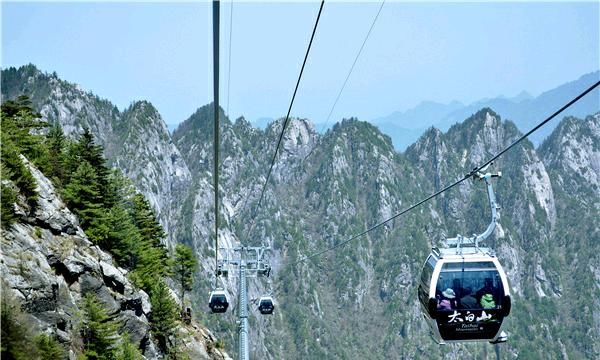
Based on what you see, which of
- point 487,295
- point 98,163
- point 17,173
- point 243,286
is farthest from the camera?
point 98,163

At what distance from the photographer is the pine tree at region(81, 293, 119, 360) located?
31980mm

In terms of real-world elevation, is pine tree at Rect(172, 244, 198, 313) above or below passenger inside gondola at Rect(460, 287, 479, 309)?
above

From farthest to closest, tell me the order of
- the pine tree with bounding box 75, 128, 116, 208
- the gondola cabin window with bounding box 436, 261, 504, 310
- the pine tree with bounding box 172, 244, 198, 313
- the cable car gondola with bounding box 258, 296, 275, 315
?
the pine tree with bounding box 172, 244, 198, 313, the cable car gondola with bounding box 258, 296, 275, 315, the pine tree with bounding box 75, 128, 116, 208, the gondola cabin window with bounding box 436, 261, 504, 310

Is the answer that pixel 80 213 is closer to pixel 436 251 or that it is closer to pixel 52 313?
pixel 52 313

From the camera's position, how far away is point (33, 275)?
2773 cm

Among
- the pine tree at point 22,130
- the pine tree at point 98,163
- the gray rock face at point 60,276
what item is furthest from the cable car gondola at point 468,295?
the pine tree at point 98,163

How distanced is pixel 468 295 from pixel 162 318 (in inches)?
1105

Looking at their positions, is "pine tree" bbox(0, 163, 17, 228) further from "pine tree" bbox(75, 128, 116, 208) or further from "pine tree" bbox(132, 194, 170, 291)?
"pine tree" bbox(132, 194, 170, 291)

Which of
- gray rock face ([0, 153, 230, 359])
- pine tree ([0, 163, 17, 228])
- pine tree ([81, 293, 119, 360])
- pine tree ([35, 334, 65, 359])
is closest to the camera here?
pine tree ([35, 334, 65, 359])

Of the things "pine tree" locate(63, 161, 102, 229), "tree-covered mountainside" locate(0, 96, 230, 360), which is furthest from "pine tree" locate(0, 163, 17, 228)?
"pine tree" locate(63, 161, 102, 229)

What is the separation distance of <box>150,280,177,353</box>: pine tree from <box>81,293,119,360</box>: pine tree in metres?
11.4

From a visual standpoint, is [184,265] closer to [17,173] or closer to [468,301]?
[17,173]

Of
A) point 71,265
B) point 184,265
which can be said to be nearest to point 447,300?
point 71,265

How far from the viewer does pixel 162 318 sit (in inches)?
1764
